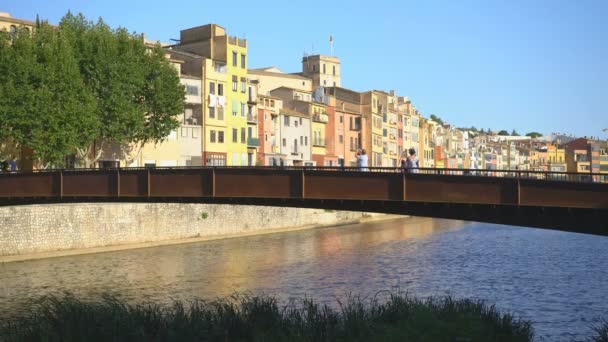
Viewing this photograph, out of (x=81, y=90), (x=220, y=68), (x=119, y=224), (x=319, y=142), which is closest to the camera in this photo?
(x=119, y=224)

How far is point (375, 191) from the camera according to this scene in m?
32.3

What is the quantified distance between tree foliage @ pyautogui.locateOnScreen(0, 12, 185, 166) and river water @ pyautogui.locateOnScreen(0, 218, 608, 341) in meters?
11.6

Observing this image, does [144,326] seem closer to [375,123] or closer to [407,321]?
[407,321]

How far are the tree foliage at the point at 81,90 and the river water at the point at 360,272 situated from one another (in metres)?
11.6

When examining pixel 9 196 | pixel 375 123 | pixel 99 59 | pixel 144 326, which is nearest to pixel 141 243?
pixel 99 59

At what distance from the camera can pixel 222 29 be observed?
95062 millimetres

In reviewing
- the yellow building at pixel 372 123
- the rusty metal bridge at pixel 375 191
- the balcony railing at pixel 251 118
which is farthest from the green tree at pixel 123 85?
the yellow building at pixel 372 123

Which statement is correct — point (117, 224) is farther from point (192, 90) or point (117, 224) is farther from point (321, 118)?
point (321, 118)

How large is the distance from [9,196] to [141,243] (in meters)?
23.3

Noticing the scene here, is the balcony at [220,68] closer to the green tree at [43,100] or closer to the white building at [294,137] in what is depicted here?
the white building at [294,137]

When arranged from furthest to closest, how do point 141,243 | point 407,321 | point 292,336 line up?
point 141,243 → point 407,321 → point 292,336

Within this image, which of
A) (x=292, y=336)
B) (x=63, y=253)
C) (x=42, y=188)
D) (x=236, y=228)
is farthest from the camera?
(x=236, y=228)

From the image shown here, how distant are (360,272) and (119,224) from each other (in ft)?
85.7

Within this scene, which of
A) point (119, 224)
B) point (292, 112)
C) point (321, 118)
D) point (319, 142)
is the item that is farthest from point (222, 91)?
point (119, 224)
